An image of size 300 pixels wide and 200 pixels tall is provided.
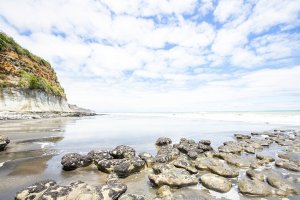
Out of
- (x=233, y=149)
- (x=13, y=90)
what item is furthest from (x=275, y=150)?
(x=13, y=90)

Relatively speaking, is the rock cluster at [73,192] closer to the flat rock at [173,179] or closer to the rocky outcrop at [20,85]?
the flat rock at [173,179]

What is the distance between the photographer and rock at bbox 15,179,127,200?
4.11 m

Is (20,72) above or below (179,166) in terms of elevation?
above

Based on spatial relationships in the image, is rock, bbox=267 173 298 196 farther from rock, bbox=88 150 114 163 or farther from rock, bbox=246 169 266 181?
rock, bbox=88 150 114 163

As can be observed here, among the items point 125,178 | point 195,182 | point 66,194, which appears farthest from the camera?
point 125,178

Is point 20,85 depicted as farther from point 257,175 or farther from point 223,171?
point 257,175

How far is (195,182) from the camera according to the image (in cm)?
537

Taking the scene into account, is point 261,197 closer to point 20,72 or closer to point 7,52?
point 20,72

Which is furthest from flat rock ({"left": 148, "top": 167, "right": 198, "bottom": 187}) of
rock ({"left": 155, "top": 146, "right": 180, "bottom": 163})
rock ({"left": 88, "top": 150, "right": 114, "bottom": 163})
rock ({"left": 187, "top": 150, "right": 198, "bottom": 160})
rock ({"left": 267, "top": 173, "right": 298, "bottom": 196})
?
rock ({"left": 187, "top": 150, "right": 198, "bottom": 160})

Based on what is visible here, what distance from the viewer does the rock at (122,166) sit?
5.96 meters

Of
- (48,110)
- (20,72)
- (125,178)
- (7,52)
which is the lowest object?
(125,178)

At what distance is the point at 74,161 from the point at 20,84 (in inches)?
1160

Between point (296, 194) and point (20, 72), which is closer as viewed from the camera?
point (296, 194)

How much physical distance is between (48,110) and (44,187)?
119 ft
